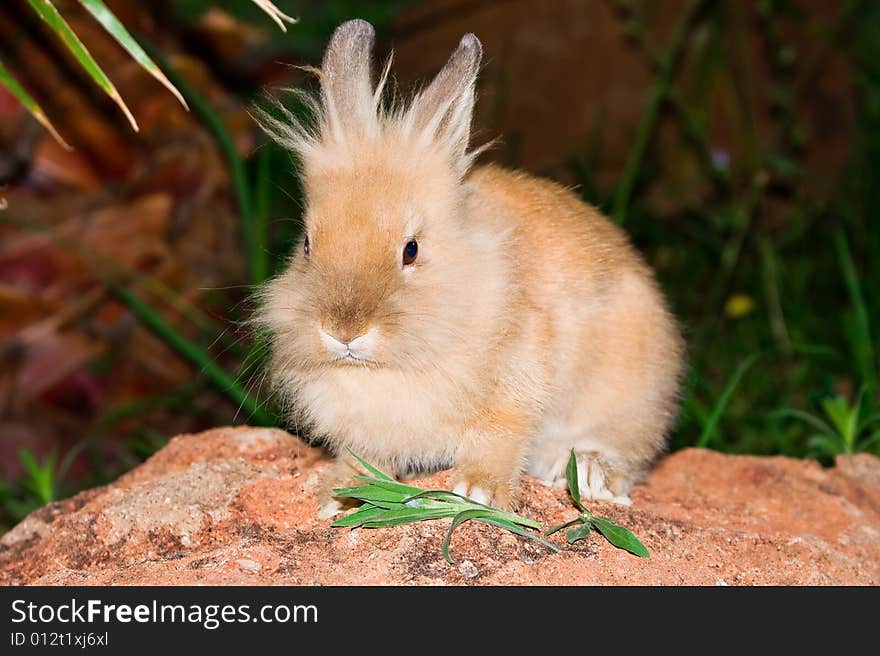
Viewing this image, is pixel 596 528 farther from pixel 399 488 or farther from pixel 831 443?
pixel 831 443

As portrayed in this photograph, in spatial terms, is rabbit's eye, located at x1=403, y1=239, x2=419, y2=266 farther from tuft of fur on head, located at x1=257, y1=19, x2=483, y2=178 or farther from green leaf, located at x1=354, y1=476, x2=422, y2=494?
green leaf, located at x1=354, y1=476, x2=422, y2=494

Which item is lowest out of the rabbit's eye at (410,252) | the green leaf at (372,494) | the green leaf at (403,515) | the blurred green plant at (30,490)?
the blurred green plant at (30,490)

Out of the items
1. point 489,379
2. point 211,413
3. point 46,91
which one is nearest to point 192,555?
point 489,379

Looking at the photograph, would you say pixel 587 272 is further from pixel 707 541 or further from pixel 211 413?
pixel 211 413

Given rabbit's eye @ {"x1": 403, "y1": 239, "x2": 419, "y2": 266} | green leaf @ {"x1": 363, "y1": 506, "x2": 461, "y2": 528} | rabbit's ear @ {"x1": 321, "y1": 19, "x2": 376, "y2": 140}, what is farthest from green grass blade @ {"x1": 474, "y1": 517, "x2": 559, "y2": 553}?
rabbit's ear @ {"x1": 321, "y1": 19, "x2": 376, "y2": 140}

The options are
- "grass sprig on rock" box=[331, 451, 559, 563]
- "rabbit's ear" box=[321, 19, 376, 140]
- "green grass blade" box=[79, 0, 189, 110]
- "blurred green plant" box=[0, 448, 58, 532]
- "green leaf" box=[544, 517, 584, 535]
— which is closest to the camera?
"green grass blade" box=[79, 0, 189, 110]

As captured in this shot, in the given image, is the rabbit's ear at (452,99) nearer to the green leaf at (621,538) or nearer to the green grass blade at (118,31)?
the green grass blade at (118,31)

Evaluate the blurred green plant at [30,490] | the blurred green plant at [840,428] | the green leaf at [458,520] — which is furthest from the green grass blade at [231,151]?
the blurred green plant at [840,428]
